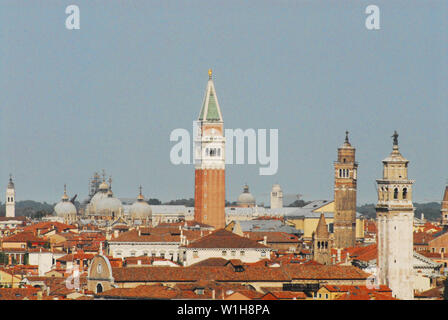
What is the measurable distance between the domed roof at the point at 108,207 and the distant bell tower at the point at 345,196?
153ft

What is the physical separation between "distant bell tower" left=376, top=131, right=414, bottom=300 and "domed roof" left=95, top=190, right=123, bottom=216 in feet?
223

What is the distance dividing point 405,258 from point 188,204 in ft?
295

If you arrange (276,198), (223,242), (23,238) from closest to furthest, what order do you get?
(223,242)
(23,238)
(276,198)

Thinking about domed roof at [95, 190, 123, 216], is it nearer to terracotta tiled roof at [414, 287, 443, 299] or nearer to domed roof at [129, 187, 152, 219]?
domed roof at [129, 187, 152, 219]

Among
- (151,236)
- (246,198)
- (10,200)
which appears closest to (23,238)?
(151,236)

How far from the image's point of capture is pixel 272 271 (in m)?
37.1

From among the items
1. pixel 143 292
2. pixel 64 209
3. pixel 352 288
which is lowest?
pixel 64 209

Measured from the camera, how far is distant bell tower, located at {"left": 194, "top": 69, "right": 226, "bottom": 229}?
74.7 meters

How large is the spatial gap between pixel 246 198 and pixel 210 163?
57293 mm

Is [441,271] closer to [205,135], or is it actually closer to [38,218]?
[205,135]

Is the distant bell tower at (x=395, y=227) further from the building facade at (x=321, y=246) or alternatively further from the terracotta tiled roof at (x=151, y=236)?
the terracotta tiled roof at (x=151, y=236)

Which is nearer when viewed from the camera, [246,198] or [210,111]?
[210,111]

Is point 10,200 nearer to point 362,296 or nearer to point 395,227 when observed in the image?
point 395,227

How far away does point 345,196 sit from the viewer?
61.8m
